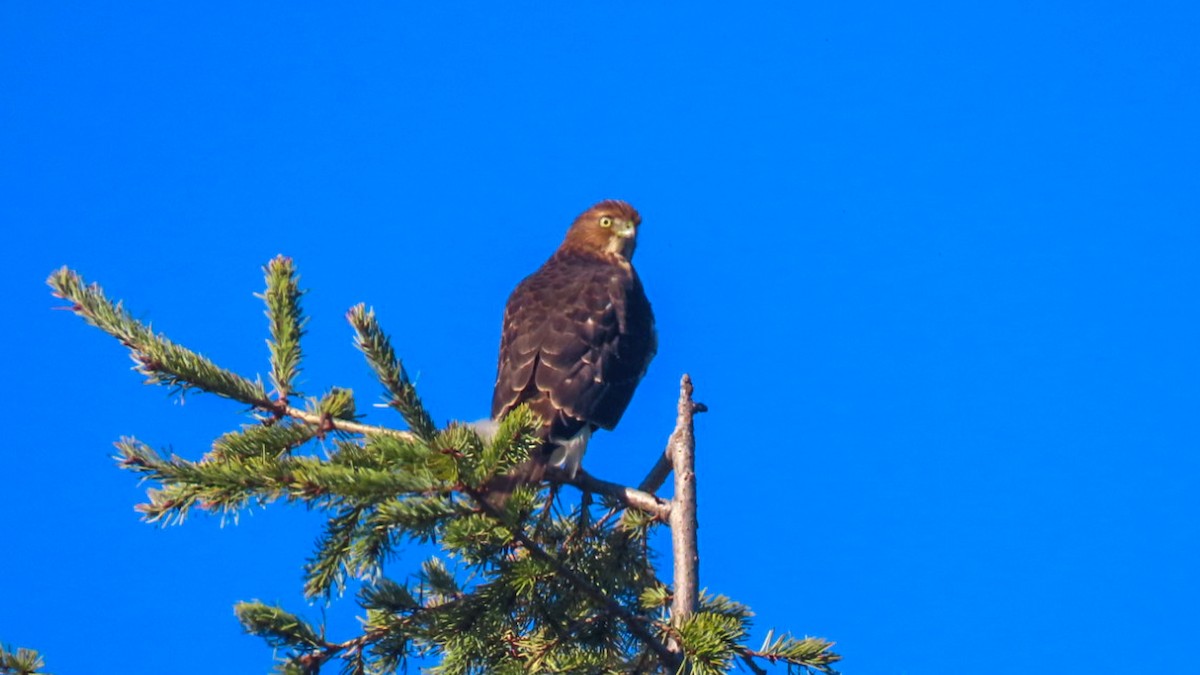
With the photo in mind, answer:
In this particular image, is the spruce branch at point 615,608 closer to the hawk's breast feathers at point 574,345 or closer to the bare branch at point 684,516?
the bare branch at point 684,516

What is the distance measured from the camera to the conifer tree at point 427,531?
3.67 metres

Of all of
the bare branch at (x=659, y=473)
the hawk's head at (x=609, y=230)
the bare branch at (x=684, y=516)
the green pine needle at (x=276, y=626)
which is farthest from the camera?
the hawk's head at (x=609, y=230)

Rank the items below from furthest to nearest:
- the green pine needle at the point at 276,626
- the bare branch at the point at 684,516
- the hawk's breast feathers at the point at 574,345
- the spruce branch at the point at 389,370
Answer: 1. the hawk's breast feathers at the point at 574,345
2. the bare branch at the point at 684,516
3. the green pine needle at the point at 276,626
4. the spruce branch at the point at 389,370

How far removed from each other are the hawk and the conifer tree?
84cm

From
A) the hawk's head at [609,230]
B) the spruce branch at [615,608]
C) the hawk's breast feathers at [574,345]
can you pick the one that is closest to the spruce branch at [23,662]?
the spruce branch at [615,608]

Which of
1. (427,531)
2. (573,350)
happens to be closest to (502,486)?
(427,531)

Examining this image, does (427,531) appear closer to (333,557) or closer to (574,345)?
(333,557)

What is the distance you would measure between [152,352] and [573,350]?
308 centimetres

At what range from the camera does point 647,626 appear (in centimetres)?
453

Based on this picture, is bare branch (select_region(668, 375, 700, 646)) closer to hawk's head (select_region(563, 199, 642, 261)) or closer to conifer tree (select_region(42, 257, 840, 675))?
conifer tree (select_region(42, 257, 840, 675))

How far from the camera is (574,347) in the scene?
7.00 meters

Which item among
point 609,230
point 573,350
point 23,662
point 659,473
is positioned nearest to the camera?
point 23,662

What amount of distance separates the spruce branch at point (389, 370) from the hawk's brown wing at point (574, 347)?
2.50 meters

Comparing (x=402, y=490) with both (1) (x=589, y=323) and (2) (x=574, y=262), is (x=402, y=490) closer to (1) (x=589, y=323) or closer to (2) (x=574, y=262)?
(1) (x=589, y=323)
